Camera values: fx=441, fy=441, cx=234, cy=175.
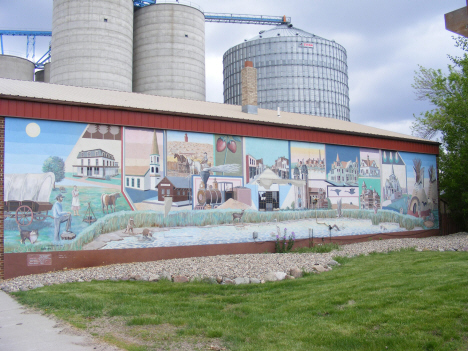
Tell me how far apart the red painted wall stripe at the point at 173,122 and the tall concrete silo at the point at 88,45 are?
17958 mm

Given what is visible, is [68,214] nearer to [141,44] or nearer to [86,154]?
[86,154]

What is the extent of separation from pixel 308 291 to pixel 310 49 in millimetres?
70637

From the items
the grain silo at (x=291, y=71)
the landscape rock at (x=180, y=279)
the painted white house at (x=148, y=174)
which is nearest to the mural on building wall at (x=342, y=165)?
the painted white house at (x=148, y=174)

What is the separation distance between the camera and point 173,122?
53.4ft

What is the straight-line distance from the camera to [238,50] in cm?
7756

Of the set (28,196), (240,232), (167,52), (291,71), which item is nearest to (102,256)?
(28,196)

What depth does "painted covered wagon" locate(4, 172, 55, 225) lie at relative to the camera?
13.0 m

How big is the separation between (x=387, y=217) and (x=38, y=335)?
19.6 metres

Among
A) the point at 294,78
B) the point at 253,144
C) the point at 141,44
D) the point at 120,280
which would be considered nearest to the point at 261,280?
the point at 120,280

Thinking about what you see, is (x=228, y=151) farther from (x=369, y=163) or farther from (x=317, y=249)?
(x=369, y=163)

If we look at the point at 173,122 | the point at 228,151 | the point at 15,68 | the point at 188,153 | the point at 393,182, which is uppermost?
the point at 15,68

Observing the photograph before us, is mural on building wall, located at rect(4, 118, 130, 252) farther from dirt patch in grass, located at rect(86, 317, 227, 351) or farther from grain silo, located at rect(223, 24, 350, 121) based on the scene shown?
grain silo, located at rect(223, 24, 350, 121)

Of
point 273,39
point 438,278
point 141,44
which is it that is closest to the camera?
point 438,278

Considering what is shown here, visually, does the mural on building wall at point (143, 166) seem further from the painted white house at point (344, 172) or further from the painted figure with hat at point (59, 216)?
the painted white house at point (344, 172)
